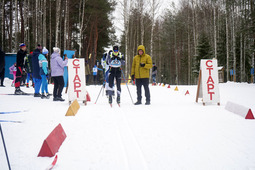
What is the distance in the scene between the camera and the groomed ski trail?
2.42 metres

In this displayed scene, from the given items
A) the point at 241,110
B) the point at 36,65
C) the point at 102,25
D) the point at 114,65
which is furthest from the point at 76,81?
the point at 102,25

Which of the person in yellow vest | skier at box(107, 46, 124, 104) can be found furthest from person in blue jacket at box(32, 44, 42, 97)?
the person in yellow vest

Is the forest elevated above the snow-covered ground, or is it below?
above

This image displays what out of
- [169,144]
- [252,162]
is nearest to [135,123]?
[169,144]

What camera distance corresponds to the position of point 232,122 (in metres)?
4.45

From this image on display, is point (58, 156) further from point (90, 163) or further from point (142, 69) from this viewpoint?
point (142, 69)

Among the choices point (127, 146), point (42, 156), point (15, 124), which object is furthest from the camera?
point (15, 124)

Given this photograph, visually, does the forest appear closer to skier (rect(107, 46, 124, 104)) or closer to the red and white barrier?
skier (rect(107, 46, 124, 104))

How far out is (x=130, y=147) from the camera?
9.72 ft

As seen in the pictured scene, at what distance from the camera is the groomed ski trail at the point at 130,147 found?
242 centimetres

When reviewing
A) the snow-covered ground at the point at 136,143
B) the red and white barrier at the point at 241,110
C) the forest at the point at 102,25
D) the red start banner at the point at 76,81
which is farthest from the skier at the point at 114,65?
the forest at the point at 102,25

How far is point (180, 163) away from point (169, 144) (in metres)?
0.62

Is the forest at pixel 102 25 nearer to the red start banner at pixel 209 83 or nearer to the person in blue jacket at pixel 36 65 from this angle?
the person in blue jacket at pixel 36 65

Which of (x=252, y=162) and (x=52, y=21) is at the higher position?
(x=52, y=21)
